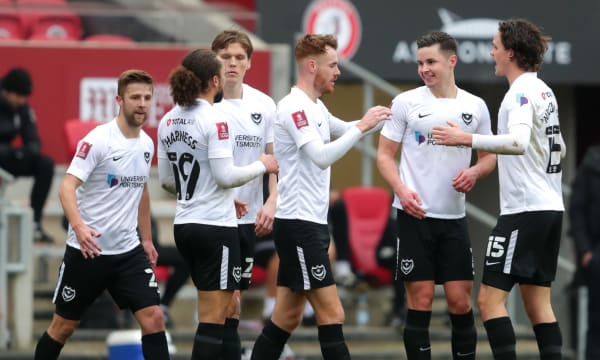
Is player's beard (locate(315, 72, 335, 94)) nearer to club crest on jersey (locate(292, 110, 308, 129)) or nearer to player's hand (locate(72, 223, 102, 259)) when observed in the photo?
club crest on jersey (locate(292, 110, 308, 129))

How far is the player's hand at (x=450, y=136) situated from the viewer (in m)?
8.52

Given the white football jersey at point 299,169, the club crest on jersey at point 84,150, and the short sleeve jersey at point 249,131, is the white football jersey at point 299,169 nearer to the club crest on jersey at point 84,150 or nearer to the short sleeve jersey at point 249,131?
the short sleeve jersey at point 249,131

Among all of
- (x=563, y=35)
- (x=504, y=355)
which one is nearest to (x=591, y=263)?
(x=504, y=355)

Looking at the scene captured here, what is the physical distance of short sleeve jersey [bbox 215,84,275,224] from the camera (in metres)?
9.31

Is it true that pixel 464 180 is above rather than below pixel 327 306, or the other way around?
above

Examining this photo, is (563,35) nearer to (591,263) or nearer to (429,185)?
(591,263)

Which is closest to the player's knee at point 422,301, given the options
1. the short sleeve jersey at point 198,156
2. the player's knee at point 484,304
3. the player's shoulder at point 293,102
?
the player's knee at point 484,304

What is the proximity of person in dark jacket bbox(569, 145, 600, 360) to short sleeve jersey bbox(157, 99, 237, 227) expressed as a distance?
458 cm

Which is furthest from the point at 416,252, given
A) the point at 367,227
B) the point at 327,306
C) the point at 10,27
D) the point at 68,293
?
the point at 10,27

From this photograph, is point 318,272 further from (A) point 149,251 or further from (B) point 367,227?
(B) point 367,227

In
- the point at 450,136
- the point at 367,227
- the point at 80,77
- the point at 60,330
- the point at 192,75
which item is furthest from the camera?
the point at 80,77

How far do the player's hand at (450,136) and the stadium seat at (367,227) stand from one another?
5.90 metres

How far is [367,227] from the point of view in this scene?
14938 mm

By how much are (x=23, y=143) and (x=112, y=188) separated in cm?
508
